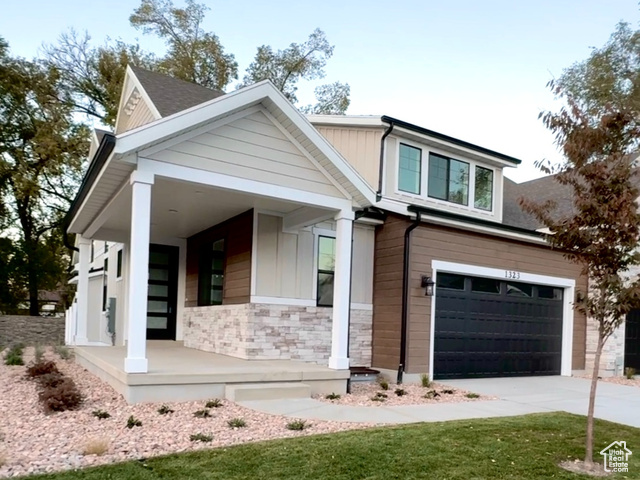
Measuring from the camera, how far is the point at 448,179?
40.3 ft

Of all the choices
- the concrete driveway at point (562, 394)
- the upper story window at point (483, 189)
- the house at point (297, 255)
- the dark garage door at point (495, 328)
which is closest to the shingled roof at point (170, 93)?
the house at point (297, 255)

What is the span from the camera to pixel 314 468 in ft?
14.0

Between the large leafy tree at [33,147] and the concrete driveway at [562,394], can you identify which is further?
the large leafy tree at [33,147]

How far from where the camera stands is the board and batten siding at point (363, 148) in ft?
37.0

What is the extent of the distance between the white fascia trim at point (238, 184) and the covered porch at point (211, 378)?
2.54 m

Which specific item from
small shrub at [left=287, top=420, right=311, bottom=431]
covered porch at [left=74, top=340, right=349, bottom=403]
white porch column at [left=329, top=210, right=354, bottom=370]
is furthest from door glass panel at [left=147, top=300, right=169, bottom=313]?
small shrub at [left=287, top=420, right=311, bottom=431]

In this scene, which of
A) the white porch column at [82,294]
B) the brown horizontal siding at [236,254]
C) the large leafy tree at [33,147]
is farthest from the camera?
the large leafy tree at [33,147]

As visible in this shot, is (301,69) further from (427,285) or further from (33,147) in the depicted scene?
(427,285)

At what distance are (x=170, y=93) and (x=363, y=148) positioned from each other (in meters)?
4.30

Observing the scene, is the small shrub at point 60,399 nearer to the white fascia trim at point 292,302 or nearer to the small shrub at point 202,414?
the small shrub at point 202,414

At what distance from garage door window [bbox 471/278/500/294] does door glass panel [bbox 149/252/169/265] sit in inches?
287

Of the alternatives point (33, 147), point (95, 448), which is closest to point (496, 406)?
point (95, 448)

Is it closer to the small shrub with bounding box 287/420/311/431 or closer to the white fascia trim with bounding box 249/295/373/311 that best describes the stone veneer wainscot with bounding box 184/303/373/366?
the white fascia trim with bounding box 249/295/373/311

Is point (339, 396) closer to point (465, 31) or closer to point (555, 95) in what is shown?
point (555, 95)
